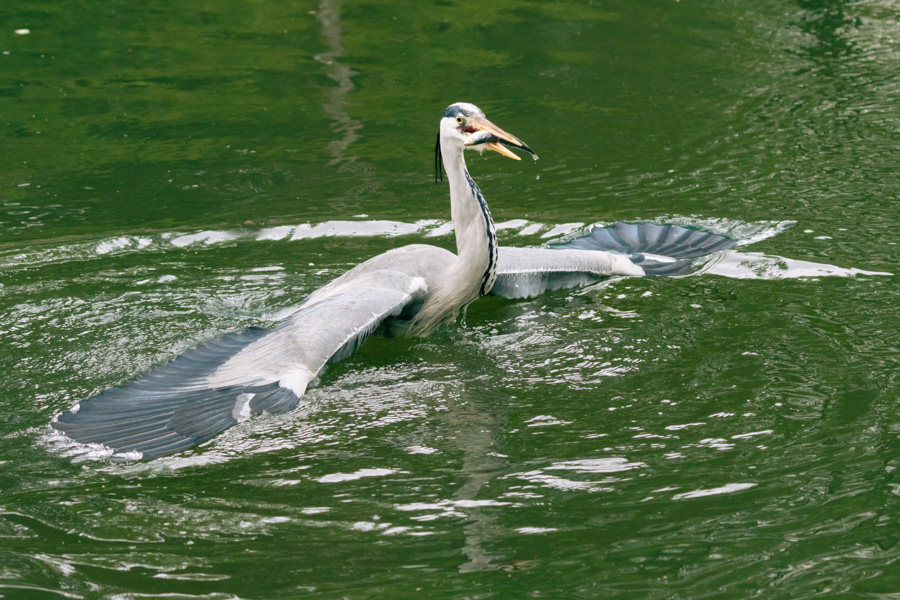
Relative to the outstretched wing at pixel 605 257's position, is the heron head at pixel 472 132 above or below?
above

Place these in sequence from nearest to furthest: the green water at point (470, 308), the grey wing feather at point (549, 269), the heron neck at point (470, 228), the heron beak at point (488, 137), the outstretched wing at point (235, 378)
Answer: the green water at point (470, 308) < the outstretched wing at point (235, 378) < the heron beak at point (488, 137) < the heron neck at point (470, 228) < the grey wing feather at point (549, 269)

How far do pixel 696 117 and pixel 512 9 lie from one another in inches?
187

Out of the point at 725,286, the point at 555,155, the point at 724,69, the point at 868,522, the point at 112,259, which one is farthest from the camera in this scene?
the point at 724,69

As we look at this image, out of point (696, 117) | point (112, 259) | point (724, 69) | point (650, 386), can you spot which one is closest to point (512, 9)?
point (724, 69)

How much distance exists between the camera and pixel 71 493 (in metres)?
5.09

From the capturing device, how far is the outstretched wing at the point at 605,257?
24.6 feet

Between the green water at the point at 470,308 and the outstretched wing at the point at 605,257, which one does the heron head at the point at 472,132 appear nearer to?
the outstretched wing at the point at 605,257

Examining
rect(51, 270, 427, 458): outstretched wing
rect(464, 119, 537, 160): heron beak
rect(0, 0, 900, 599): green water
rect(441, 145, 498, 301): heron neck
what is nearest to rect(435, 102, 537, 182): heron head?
rect(464, 119, 537, 160): heron beak

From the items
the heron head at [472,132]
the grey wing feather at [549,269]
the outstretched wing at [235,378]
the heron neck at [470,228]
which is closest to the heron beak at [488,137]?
the heron head at [472,132]

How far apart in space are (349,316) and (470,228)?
97 cm

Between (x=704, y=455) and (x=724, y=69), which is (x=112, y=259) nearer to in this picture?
(x=704, y=455)

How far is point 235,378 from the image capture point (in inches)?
231

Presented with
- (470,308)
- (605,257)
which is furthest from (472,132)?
(605,257)

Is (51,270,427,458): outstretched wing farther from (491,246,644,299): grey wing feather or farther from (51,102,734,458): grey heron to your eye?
(491,246,644,299): grey wing feather
